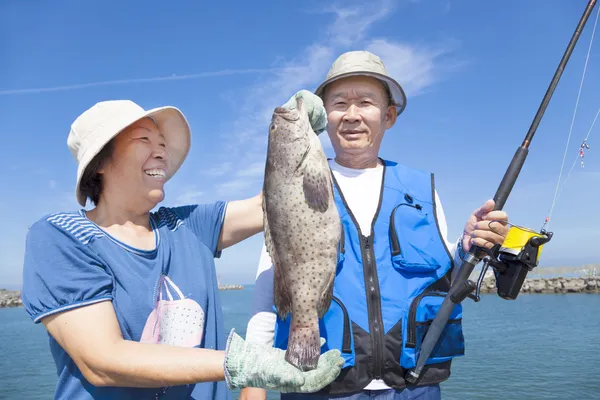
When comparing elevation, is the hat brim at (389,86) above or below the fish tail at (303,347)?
above

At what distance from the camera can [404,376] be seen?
3332mm

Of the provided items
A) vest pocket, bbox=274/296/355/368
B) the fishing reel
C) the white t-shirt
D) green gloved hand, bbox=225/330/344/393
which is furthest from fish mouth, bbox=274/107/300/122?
the fishing reel

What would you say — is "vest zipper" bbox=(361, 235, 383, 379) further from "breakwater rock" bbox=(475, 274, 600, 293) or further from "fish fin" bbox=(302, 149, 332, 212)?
"breakwater rock" bbox=(475, 274, 600, 293)

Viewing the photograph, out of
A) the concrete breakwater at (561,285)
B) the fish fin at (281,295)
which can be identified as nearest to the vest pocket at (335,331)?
the fish fin at (281,295)

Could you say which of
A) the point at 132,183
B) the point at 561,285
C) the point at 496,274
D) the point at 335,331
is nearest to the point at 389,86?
the point at 496,274

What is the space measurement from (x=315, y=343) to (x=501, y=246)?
72.1 inches

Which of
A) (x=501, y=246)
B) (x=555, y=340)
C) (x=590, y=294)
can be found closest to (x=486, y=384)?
(x=555, y=340)

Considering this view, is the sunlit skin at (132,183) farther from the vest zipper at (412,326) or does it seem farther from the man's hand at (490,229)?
the man's hand at (490,229)

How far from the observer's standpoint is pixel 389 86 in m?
3.82

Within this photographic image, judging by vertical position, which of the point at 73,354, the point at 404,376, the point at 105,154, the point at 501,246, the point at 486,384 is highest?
the point at 105,154

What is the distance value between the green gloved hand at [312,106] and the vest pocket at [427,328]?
156cm

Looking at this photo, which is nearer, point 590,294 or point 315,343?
point 315,343

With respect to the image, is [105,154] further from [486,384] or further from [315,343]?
[486,384]

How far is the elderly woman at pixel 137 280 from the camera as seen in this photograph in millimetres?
2504
